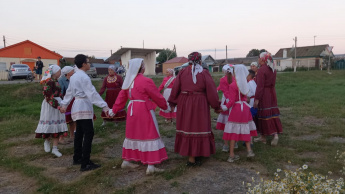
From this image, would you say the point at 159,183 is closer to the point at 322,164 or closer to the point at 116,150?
the point at 116,150

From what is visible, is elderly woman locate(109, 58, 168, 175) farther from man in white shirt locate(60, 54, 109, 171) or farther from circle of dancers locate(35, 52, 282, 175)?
man in white shirt locate(60, 54, 109, 171)

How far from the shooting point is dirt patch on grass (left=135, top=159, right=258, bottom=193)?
4.00 meters

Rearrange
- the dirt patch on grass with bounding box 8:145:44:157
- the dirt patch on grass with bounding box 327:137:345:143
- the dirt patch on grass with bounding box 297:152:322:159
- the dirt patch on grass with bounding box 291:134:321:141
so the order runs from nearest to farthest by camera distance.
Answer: the dirt patch on grass with bounding box 297:152:322:159 → the dirt patch on grass with bounding box 8:145:44:157 → the dirt patch on grass with bounding box 327:137:345:143 → the dirt patch on grass with bounding box 291:134:321:141

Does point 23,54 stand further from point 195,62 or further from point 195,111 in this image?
point 195,111

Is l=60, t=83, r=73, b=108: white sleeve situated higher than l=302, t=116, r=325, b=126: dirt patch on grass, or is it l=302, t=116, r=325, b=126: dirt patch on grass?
l=60, t=83, r=73, b=108: white sleeve

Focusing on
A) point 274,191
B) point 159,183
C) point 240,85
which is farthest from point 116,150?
point 274,191

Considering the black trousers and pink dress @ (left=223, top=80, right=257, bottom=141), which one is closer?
the black trousers

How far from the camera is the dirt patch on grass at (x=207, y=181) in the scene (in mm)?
4000

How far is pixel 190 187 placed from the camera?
4.09m

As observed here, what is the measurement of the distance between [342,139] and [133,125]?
17.3 ft

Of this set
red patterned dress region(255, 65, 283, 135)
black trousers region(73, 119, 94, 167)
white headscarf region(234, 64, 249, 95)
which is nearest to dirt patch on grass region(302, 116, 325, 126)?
red patterned dress region(255, 65, 283, 135)

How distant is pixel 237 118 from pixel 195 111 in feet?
3.16

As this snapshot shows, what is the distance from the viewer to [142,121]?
4.63 m

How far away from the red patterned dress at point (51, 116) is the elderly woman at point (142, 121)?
5.30 feet
